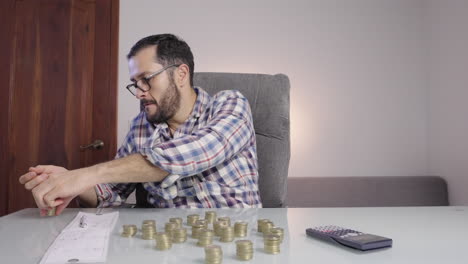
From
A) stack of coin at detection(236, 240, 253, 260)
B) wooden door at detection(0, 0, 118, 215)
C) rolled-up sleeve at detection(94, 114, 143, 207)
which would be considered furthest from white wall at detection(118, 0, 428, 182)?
stack of coin at detection(236, 240, 253, 260)

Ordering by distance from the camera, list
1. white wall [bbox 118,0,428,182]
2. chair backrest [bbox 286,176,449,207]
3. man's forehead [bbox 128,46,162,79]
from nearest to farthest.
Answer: man's forehead [bbox 128,46,162,79], chair backrest [bbox 286,176,449,207], white wall [bbox 118,0,428,182]

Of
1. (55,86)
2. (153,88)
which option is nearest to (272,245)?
(153,88)

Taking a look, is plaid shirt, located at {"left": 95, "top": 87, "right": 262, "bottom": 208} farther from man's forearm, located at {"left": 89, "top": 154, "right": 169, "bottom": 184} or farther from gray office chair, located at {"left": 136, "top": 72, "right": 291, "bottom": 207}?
gray office chair, located at {"left": 136, "top": 72, "right": 291, "bottom": 207}

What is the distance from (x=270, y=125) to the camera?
1.49 metres

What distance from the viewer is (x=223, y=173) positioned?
1.25 meters

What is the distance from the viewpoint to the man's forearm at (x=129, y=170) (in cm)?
97

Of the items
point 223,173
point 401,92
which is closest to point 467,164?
point 401,92

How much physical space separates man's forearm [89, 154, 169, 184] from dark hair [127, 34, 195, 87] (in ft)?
1.56

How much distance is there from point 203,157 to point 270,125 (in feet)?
1.63

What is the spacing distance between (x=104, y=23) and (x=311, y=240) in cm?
219

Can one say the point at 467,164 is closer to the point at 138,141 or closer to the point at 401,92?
the point at 401,92

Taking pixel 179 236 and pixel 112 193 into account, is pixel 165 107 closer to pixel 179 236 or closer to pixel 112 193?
pixel 112 193

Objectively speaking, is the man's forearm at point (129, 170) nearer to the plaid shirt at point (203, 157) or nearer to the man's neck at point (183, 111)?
the plaid shirt at point (203, 157)

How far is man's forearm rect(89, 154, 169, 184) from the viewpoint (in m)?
0.97
